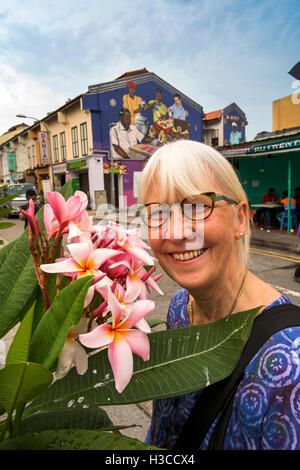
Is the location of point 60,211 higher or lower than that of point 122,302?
higher

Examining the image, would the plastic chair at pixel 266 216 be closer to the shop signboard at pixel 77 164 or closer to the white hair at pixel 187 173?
the white hair at pixel 187 173

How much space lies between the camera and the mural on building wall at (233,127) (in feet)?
85.4

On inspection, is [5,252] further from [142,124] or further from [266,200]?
[142,124]

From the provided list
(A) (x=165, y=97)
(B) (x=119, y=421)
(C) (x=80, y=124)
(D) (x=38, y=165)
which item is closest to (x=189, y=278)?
(B) (x=119, y=421)

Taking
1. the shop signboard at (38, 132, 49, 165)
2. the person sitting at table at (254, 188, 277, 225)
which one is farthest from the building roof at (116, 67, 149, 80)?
the person sitting at table at (254, 188, 277, 225)

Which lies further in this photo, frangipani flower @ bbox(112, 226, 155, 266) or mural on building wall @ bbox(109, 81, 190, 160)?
mural on building wall @ bbox(109, 81, 190, 160)

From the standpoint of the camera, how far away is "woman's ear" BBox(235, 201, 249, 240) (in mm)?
1040

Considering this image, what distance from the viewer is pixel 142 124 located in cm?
2130

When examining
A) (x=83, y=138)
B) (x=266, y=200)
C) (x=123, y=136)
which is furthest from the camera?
(x=123, y=136)

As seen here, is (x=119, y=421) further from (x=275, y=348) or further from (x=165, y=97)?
(x=165, y=97)

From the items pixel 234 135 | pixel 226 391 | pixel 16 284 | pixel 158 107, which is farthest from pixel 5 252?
pixel 234 135

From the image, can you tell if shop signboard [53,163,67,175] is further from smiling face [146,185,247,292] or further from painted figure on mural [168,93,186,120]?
smiling face [146,185,247,292]

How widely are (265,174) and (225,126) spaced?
574 inches

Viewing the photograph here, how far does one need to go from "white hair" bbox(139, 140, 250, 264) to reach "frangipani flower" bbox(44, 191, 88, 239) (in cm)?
39
